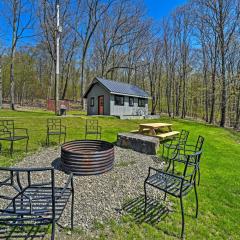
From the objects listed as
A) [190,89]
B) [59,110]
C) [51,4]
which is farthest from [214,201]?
[190,89]

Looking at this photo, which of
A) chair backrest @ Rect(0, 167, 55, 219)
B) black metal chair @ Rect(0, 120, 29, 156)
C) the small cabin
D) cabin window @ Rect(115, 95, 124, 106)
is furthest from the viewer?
cabin window @ Rect(115, 95, 124, 106)

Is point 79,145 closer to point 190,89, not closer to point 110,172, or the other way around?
point 110,172

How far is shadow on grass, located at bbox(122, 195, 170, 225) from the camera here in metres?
2.97

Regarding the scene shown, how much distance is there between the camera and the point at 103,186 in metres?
3.93

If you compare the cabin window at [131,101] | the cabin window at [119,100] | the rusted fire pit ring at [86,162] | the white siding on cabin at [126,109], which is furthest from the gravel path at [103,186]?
the cabin window at [131,101]

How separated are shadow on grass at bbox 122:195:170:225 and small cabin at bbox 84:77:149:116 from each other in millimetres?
15107

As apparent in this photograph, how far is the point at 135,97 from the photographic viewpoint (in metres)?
21.5

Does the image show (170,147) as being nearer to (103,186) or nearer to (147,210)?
(103,186)

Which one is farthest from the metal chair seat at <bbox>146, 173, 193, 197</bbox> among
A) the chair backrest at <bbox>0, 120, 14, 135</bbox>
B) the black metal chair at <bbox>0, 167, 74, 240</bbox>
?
the chair backrest at <bbox>0, 120, 14, 135</bbox>

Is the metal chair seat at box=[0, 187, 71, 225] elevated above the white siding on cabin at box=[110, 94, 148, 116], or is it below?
below

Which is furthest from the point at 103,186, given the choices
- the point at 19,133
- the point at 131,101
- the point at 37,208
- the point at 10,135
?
the point at 131,101

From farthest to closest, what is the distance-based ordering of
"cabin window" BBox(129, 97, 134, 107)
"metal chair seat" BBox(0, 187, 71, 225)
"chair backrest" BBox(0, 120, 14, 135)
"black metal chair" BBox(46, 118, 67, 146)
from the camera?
"cabin window" BBox(129, 97, 134, 107) → "black metal chair" BBox(46, 118, 67, 146) → "chair backrest" BBox(0, 120, 14, 135) → "metal chair seat" BBox(0, 187, 71, 225)

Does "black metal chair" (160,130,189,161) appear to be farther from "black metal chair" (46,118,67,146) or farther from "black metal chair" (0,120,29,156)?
"black metal chair" (0,120,29,156)

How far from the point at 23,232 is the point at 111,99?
53.6ft
